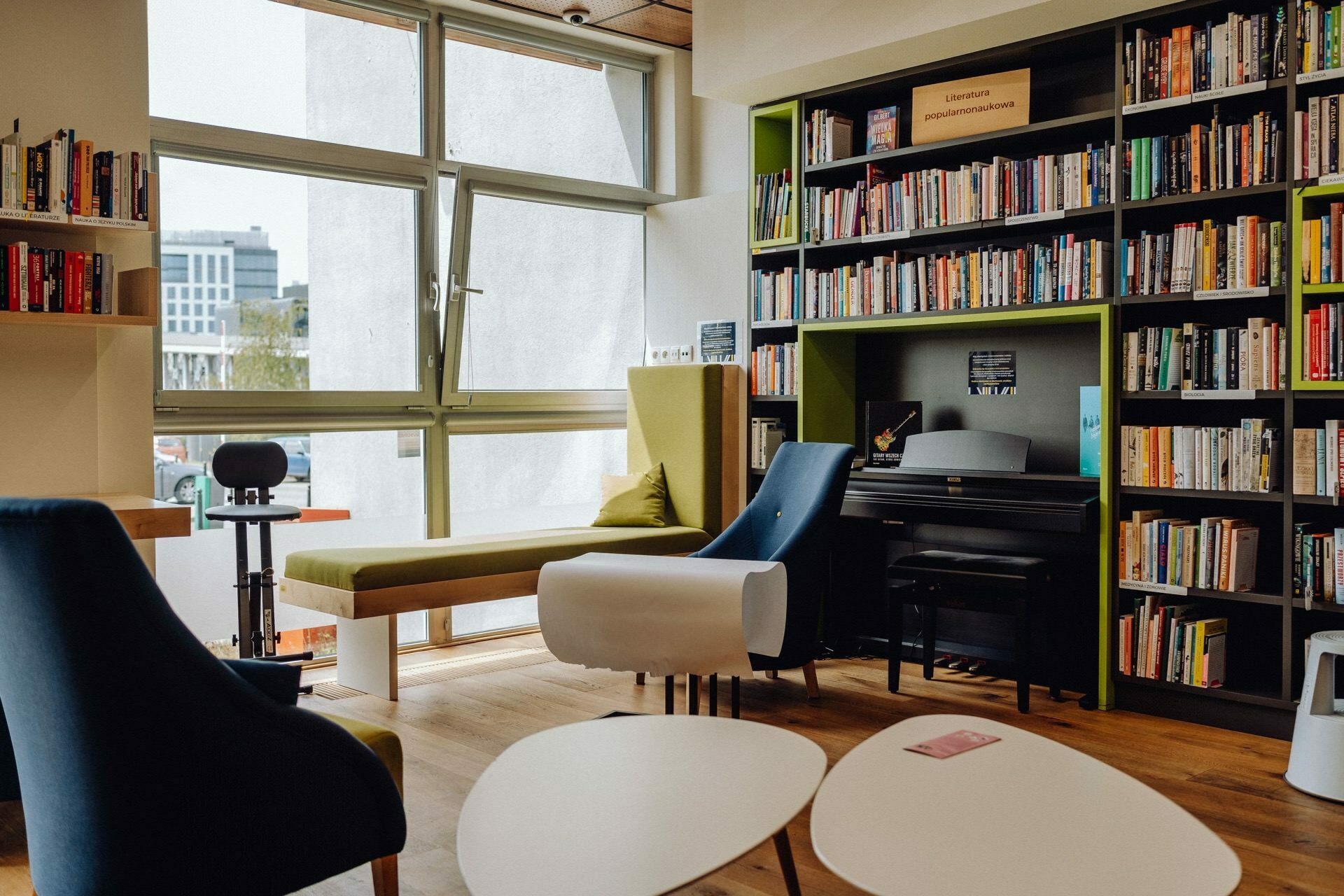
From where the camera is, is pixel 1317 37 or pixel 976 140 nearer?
pixel 1317 37

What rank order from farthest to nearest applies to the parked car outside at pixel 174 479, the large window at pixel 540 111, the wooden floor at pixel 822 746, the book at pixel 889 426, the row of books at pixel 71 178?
1. the large window at pixel 540 111
2. the book at pixel 889 426
3. the parked car outside at pixel 174 479
4. the row of books at pixel 71 178
5. the wooden floor at pixel 822 746

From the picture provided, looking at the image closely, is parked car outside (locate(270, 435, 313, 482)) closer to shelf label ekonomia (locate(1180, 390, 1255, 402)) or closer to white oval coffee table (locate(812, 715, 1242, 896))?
white oval coffee table (locate(812, 715, 1242, 896))

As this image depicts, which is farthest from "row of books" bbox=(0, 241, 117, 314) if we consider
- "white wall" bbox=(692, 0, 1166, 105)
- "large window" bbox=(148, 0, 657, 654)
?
"white wall" bbox=(692, 0, 1166, 105)

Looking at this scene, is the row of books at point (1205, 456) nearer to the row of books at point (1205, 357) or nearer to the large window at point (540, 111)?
the row of books at point (1205, 357)

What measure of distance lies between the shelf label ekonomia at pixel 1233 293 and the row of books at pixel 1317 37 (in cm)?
72

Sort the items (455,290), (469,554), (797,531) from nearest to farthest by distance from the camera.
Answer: (797,531) < (469,554) < (455,290)

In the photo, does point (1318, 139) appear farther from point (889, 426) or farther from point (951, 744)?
point (951, 744)

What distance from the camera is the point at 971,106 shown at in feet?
15.3

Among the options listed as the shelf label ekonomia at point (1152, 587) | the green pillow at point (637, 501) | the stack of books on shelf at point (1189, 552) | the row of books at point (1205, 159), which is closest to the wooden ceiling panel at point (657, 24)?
the green pillow at point (637, 501)

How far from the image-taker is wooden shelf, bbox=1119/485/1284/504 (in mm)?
3824

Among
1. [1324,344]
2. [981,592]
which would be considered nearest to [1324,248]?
[1324,344]

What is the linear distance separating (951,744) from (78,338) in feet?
11.6

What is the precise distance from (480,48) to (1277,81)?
366cm

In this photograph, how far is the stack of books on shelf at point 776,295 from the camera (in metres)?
5.34
